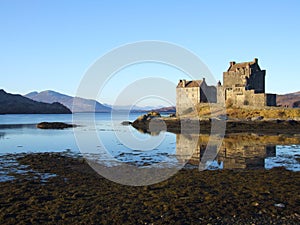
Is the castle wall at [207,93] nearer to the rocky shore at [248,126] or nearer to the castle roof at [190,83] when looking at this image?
the castle roof at [190,83]

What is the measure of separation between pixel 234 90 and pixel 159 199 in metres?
61.8

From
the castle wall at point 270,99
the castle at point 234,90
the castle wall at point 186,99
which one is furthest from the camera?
the castle wall at point 186,99

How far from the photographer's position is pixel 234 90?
68625mm

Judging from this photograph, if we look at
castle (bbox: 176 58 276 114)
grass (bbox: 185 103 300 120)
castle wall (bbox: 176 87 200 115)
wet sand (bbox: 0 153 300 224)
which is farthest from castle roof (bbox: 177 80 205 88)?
wet sand (bbox: 0 153 300 224)

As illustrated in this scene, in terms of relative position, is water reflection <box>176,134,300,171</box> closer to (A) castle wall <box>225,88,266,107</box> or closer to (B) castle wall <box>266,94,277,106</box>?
(A) castle wall <box>225,88,266,107</box>

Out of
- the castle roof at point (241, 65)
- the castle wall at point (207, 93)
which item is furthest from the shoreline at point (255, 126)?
the castle wall at point (207, 93)

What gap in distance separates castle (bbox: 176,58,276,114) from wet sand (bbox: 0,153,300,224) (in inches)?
2001

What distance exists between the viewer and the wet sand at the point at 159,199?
29.7 feet

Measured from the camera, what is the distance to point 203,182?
13859 mm

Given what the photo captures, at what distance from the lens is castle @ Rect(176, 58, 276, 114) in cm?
6366

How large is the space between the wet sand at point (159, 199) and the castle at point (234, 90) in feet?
167

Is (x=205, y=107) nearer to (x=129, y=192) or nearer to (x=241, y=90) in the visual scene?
(x=241, y=90)

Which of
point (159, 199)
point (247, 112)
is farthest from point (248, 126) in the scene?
point (159, 199)

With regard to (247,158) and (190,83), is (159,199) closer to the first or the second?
(247,158)
